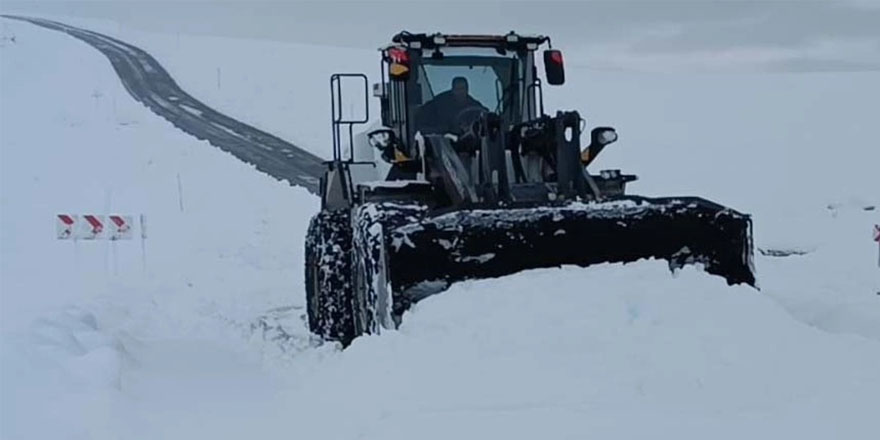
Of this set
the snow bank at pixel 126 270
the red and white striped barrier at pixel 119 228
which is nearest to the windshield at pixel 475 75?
the snow bank at pixel 126 270

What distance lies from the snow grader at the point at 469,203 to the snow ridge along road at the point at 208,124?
34.6 ft

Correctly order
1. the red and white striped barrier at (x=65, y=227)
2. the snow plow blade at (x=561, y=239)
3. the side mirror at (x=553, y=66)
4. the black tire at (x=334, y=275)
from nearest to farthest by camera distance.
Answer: the snow plow blade at (x=561, y=239)
the black tire at (x=334, y=275)
the side mirror at (x=553, y=66)
the red and white striped barrier at (x=65, y=227)

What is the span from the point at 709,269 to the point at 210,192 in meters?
13.3

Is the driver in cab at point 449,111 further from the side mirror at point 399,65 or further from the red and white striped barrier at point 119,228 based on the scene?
the red and white striped barrier at point 119,228

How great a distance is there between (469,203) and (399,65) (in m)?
1.86

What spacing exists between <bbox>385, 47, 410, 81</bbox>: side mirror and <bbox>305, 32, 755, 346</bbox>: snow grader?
0.01m

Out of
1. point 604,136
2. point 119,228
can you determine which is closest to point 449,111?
point 604,136

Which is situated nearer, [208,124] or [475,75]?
Answer: [475,75]

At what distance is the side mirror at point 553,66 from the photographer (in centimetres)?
856

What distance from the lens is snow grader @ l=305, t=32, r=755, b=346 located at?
6348mm

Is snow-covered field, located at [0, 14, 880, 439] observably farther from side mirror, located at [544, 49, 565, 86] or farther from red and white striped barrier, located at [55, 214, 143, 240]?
side mirror, located at [544, 49, 565, 86]

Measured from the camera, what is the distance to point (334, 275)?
26.3 ft

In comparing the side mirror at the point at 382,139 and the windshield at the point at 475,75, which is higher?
→ the windshield at the point at 475,75

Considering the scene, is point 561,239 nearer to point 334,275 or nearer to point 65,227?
point 334,275
